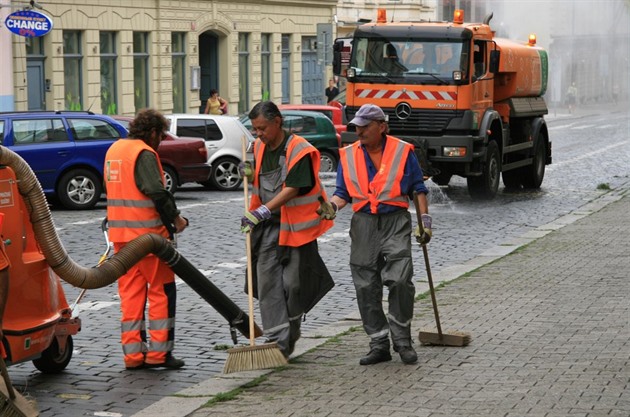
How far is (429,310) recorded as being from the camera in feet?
37.7

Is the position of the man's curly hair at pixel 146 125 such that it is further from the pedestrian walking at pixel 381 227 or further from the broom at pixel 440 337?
the broom at pixel 440 337

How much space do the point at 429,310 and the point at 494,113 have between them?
12.1 m

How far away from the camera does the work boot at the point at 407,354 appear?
9117 mm

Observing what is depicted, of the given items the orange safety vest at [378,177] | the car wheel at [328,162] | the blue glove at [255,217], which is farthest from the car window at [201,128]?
the blue glove at [255,217]

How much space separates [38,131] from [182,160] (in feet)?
9.79

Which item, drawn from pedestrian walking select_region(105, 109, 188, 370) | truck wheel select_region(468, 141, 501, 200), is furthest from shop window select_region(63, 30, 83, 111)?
pedestrian walking select_region(105, 109, 188, 370)

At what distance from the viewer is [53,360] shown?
8.97m

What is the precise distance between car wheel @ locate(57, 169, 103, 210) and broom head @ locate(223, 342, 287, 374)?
12183mm

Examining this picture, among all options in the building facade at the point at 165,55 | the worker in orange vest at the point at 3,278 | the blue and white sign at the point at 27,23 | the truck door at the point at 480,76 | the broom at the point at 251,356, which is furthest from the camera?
the building facade at the point at 165,55

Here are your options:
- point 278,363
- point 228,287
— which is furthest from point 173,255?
point 228,287

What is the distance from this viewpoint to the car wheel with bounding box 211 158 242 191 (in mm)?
24703

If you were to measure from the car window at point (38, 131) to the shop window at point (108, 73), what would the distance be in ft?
54.0

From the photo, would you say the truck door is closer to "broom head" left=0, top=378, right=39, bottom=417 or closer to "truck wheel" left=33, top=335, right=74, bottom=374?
"truck wheel" left=33, top=335, right=74, bottom=374

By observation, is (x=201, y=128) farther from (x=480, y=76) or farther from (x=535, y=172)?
(x=535, y=172)
